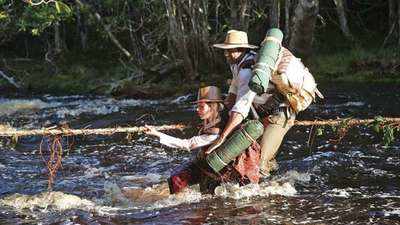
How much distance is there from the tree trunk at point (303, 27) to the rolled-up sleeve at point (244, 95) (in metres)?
12.3

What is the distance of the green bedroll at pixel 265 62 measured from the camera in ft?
22.0

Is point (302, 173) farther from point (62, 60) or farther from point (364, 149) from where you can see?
point (62, 60)

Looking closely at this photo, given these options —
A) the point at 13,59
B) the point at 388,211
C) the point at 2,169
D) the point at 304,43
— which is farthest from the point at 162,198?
the point at 13,59

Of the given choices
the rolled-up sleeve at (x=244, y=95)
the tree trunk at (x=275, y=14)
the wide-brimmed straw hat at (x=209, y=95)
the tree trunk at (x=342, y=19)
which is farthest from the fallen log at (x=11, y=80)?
the rolled-up sleeve at (x=244, y=95)

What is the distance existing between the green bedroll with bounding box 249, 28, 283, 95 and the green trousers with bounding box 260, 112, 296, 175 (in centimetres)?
93

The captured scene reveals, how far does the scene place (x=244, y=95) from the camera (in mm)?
7055

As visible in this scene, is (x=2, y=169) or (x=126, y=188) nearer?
(x=126, y=188)

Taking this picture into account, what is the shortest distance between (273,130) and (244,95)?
1.02m

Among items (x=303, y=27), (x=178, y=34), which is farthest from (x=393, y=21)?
(x=178, y=34)

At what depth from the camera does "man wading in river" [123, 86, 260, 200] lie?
23.8 feet

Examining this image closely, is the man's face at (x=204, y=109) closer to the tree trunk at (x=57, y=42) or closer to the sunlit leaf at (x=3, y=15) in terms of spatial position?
the sunlit leaf at (x=3, y=15)

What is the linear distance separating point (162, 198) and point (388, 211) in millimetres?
2692

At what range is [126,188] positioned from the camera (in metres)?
8.81

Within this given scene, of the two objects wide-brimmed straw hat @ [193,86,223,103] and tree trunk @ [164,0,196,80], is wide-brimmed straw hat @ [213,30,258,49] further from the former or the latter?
tree trunk @ [164,0,196,80]
